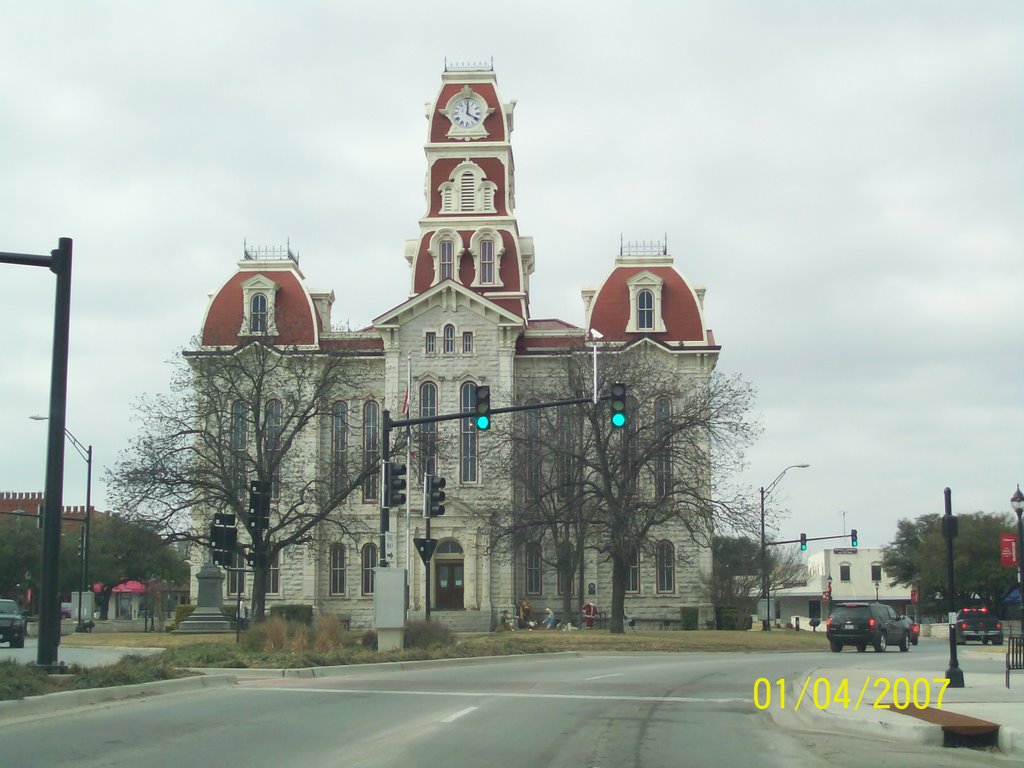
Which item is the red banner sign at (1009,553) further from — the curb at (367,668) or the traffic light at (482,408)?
the traffic light at (482,408)

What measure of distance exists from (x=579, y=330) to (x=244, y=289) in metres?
18.2

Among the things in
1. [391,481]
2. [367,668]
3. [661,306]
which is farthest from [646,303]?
[367,668]

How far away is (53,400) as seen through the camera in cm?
1748

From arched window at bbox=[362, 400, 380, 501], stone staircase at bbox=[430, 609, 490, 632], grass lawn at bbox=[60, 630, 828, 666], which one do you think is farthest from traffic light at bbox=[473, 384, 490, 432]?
stone staircase at bbox=[430, 609, 490, 632]

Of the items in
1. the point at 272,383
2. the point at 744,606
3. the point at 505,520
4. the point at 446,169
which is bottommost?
the point at 744,606

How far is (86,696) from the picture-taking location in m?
16.2

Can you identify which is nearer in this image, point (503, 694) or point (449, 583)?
point (503, 694)

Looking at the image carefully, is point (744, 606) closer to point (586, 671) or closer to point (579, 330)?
point (579, 330)

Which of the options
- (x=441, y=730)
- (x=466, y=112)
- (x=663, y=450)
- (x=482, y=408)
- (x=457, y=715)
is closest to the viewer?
(x=441, y=730)

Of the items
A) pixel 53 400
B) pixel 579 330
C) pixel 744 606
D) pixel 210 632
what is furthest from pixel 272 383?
pixel 744 606

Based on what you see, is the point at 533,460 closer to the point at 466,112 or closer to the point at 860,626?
the point at 860,626

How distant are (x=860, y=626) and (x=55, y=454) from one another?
88.9ft

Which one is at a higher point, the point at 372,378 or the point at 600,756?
the point at 372,378

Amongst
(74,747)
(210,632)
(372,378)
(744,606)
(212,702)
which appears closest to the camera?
(74,747)
